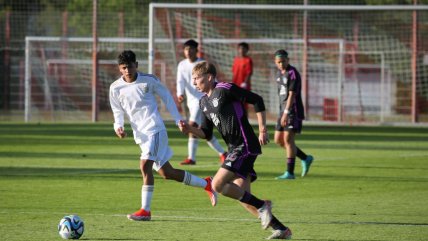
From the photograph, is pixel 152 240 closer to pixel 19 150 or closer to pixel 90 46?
pixel 19 150

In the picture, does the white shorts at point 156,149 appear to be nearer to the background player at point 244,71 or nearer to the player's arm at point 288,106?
the player's arm at point 288,106

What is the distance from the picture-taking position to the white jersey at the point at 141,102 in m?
12.0

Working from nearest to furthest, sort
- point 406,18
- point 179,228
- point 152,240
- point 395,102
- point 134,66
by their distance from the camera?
point 152,240 < point 179,228 < point 134,66 < point 406,18 < point 395,102

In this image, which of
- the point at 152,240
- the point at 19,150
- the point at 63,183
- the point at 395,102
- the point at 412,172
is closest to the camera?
the point at 152,240

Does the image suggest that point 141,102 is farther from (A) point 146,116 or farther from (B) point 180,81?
(B) point 180,81

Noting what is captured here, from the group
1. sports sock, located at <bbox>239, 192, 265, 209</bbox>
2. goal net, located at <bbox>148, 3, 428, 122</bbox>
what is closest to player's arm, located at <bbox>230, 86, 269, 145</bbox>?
sports sock, located at <bbox>239, 192, 265, 209</bbox>

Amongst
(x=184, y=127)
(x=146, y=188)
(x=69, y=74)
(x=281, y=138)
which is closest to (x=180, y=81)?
(x=281, y=138)

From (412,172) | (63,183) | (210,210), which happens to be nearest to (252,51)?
(412,172)

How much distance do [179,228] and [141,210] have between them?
2.51 feet

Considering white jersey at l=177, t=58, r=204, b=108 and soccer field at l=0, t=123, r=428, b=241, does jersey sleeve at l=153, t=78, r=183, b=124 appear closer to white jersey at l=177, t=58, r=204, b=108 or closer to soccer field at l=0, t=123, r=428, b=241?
soccer field at l=0, t=123, r=428, b=241

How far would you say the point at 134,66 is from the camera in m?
11.9

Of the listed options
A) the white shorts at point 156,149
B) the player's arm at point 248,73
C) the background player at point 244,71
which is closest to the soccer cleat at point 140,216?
the white shorts at point 156,149

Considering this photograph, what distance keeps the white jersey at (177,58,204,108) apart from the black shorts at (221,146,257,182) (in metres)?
8.12

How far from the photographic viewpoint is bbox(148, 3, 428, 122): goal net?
115ft
